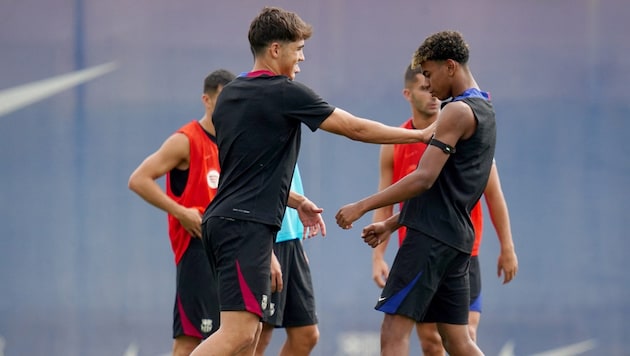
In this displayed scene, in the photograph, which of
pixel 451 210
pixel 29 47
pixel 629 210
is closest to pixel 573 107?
pixel 629 210

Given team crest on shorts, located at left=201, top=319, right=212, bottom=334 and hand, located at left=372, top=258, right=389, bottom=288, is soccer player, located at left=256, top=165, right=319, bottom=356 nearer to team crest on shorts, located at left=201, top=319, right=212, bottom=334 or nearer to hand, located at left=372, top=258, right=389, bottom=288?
team crest on shorts, located at left=201, top=319, right=212, bottom=334

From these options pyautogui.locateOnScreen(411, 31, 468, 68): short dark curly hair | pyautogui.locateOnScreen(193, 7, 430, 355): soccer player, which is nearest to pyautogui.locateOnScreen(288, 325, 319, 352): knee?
pyautogui.locateOnScreen(193, 7, 430, 355): soccer player

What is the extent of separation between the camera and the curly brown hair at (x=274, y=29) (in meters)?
4.70

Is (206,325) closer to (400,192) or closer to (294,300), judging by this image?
(294,300)

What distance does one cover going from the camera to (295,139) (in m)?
4.71

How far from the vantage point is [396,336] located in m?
4.77

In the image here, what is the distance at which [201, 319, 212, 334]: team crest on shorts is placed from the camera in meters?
5.88

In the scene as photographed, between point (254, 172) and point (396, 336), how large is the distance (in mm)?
977

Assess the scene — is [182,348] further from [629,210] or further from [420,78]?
[629,210]

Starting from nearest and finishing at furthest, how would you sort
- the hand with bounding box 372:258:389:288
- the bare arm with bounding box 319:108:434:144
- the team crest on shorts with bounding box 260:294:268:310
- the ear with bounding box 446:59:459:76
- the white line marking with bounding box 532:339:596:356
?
the team crest on shorts with bounding box 260:294:268:310
the bare arm with bounding box 319:108:434:144
the ear with bounding box 446:59:459:76
the hand with bounding box 372:258:389:288
the white line marking with bounding box 532:339:596:356

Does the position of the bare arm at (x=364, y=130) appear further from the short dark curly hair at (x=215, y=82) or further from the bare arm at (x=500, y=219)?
the short dark curly hair at (x=215, y=82)

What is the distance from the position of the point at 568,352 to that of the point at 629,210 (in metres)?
1.06

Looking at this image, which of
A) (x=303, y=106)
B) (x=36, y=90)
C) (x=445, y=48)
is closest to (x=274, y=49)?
(x=303, y=106)

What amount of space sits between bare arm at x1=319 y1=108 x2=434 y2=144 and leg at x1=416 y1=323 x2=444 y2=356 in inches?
50.5
